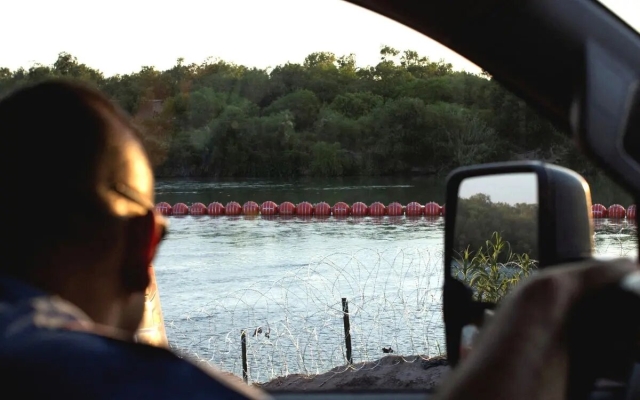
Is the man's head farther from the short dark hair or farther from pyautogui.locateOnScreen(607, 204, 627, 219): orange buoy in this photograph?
pyautogui.locateOnScreen(607, 204, 627, 219): orange buoy

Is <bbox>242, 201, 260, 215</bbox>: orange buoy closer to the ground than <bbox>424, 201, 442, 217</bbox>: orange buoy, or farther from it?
closer to the ground

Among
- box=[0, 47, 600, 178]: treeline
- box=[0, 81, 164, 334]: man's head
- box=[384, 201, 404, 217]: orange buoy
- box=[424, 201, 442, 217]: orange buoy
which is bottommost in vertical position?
box=[384, 201, 404, 217]: orange buoy

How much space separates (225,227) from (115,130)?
10.1m

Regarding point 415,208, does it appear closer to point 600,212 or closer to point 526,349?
point 600,212

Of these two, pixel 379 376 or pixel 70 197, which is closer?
pixel 70 197

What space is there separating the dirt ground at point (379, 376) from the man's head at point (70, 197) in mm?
4341

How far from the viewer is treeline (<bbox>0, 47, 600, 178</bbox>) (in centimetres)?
275

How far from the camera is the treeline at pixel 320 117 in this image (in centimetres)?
275

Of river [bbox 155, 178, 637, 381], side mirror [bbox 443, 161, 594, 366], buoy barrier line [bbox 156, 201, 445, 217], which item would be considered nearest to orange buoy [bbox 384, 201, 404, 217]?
river [bbox 155, 178, 637, 381]

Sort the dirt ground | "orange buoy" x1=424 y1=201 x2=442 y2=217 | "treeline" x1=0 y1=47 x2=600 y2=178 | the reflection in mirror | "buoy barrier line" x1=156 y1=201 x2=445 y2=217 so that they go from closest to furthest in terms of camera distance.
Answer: the reflection in mirror → "treeline" x1=0 y1=47 x2=600 y2=178 → "orange buoy" x1=424 y1=201 x2=442 y2=217 → the dirt ground → "buoy barrier line" x1=156 y1=201 x2=445 y2=217

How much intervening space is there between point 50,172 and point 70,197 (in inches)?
1.6

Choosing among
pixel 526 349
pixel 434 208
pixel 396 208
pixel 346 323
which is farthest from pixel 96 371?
pixel 346 323

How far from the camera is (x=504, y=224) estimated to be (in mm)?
1804

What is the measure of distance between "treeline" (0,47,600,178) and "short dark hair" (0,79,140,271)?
125 centimetres
